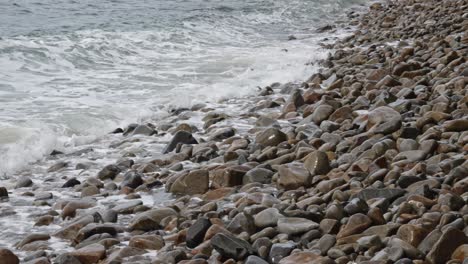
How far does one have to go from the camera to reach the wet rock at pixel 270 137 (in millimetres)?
5745

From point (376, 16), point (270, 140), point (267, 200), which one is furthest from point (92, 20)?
point (267, 200)

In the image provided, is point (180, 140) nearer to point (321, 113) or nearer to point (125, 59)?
point (321, 113)

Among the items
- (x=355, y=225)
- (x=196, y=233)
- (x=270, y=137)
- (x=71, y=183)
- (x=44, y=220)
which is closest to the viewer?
(x=355, y=225)

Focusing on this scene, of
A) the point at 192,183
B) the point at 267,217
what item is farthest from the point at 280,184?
the point at 267,217

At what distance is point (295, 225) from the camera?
3717 mm

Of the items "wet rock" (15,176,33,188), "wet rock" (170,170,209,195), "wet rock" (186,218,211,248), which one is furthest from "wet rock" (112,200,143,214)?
"wet rock" (15,176,33,188)

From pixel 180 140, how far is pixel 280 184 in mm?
1815

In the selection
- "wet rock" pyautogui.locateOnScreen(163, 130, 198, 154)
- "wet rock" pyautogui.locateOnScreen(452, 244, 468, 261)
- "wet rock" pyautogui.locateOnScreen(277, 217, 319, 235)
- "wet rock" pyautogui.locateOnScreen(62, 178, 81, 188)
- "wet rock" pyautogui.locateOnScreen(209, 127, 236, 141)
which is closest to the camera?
"wet rock" pyautogui.locateOnScreen(452, 244, 468, 261)

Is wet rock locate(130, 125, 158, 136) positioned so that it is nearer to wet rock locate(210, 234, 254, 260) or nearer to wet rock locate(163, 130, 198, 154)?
wet rock locate(163, 130, 198, 154)

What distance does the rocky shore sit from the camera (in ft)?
11.5

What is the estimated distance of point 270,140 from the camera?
18.9 ft

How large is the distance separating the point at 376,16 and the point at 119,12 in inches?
270

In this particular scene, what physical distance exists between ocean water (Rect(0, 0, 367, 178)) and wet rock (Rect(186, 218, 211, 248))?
264 centimetres

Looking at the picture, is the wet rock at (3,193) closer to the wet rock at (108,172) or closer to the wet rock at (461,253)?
the wet rock at (108,172)
